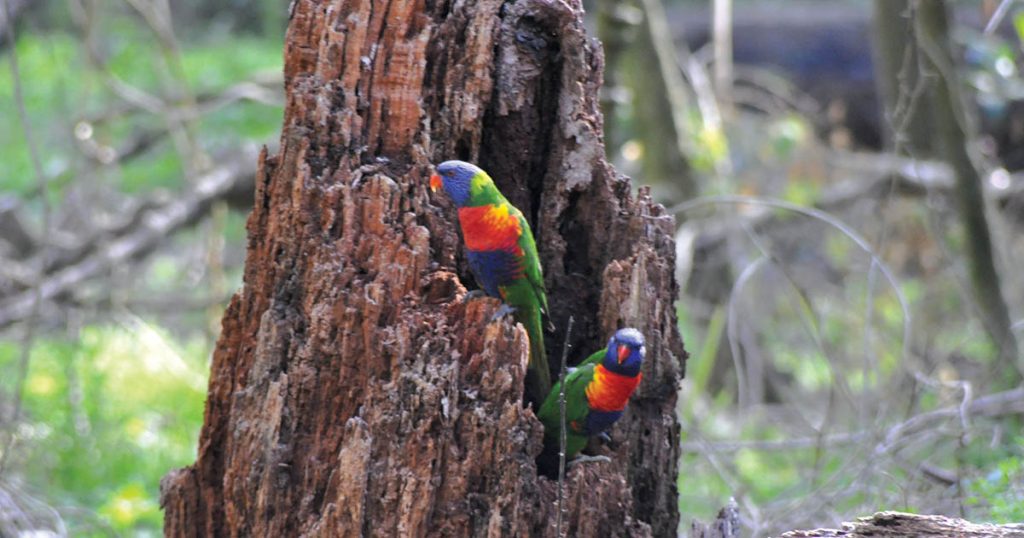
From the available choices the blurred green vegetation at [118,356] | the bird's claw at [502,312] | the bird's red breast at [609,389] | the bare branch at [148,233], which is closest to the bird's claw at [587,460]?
the bird's red breast at [609,389]

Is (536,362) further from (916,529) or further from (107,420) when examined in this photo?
(107,420)

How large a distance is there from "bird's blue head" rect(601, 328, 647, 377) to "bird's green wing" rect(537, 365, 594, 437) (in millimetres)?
111

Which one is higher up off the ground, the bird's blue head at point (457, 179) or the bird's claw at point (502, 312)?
the bird's blue head at point (457, 179)

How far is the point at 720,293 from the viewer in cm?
755

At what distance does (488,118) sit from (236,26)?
12.8m

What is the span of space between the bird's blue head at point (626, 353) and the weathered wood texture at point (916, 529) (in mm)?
526

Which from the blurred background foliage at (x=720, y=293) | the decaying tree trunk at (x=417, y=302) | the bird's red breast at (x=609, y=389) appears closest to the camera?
the decaying tree trunk at (x=417, y=302)

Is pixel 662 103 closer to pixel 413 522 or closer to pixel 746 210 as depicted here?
pixel 746 210

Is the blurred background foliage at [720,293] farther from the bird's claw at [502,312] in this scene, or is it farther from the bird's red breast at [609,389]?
the bird's claw at [502,312]

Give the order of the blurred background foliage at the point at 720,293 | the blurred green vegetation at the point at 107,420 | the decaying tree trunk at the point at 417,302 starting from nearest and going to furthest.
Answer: the decaying tree trunk at the point at 417,302, the blurred background foliage at the point at 720,293, the blurred green vegetation at the point at 107,420

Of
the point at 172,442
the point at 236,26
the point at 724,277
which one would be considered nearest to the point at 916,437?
the point at 724,277

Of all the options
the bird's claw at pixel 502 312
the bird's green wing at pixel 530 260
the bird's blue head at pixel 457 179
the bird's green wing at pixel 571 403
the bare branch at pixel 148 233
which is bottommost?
the bird's green wing at pixel 571 403

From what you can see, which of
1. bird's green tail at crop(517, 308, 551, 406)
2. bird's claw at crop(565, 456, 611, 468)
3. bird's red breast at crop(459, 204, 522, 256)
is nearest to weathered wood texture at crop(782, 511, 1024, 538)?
bird's claw at crop(565, 456, 611, 468)

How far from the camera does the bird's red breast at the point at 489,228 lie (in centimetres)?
262
